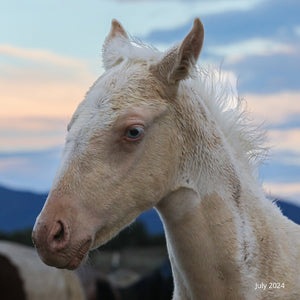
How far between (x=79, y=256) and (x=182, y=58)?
1348 mm

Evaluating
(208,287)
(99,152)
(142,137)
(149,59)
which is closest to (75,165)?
(99,152)

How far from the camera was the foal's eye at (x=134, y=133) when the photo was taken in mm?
2926

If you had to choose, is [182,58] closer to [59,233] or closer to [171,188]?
[171,188]

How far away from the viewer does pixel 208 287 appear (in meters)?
3.05

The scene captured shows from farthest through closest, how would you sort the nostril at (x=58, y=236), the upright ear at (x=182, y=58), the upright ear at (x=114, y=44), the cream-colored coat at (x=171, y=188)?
the upright ear at (x=114, y=44)
the upright ear at (x=182, y=58)
the cream-colored coat at (x=171, y=188)
the nostril at (x=58, y=236)

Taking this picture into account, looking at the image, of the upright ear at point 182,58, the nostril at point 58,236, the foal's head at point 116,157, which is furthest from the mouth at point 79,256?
the upright ear at point 182,58

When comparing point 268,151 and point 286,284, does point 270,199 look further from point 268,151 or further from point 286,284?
point 286,284

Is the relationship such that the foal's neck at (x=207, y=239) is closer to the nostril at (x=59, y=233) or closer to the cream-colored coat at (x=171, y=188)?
the cream-colored coat at (x=171, y=188)

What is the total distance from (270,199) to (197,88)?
39.4 inches

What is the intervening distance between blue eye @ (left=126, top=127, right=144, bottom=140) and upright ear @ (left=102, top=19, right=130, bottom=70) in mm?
686

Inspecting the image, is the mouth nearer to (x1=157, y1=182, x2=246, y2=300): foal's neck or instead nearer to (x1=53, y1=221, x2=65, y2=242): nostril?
(x1=53, y1=221, x2=65, y2=242): nostril

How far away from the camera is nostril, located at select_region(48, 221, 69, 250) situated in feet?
8.87

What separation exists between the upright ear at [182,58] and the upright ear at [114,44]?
1.36ft

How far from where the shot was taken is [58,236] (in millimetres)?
2736
